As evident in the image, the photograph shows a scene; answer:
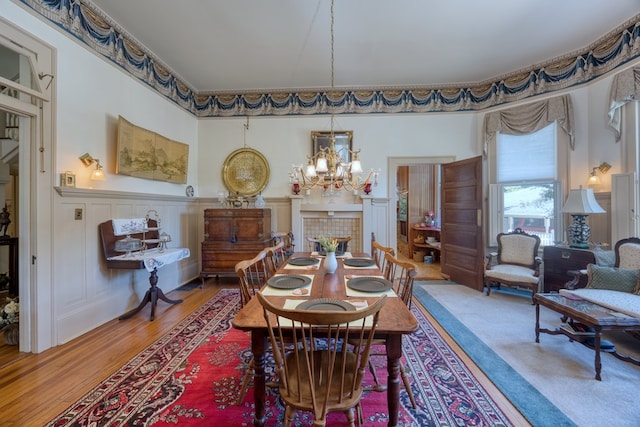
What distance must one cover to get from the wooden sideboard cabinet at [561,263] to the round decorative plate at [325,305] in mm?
3374

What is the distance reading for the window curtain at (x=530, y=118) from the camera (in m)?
3.88

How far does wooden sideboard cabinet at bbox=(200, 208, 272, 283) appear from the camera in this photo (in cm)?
438

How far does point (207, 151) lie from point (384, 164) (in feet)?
11.3

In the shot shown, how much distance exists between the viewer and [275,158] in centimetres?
506

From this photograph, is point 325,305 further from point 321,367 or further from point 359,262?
point 359,262

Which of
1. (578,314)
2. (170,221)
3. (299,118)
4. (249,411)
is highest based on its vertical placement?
(299,118)

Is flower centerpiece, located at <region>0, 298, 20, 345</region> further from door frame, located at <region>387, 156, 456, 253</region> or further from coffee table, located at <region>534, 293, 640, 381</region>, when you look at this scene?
coffee table, located at <region>534, 293, 640, 381</region>

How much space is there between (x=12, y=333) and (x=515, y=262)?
6.17m

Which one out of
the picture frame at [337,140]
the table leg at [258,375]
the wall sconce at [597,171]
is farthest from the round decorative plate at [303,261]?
the wall sconce at [597,171]

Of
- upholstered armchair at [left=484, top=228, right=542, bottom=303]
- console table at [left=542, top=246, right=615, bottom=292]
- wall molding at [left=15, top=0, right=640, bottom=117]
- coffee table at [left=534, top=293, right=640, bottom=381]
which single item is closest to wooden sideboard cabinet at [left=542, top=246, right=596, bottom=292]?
console table at [left=542, top=246, right=615, bottom=292]

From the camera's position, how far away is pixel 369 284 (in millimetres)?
2039

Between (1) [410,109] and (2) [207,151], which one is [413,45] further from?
(2) [207,151]

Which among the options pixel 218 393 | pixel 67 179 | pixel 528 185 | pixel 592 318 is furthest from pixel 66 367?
pixel 528 185

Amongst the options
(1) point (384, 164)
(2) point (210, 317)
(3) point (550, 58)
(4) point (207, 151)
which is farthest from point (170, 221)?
(3) point (550, 58)
